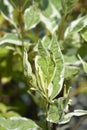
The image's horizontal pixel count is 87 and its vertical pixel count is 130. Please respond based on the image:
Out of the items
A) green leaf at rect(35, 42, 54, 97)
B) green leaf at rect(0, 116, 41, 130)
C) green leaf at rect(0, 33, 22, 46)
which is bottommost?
green leaf at rect(0, 116, 41, 130)

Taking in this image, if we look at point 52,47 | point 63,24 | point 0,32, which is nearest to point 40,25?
point 0,32

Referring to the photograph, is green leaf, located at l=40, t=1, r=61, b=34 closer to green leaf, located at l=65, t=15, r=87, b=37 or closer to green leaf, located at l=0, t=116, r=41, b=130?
green leaf, located at l=65, t=15, r=87, b=37

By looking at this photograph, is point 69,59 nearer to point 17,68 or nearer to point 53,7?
point 53,7

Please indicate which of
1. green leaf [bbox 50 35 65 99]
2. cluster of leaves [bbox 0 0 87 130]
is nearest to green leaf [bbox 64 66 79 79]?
cluster of leaves [bbox 0 0 87 130]

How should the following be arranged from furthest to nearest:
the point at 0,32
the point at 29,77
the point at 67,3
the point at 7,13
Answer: the point at 0,32
the point at 7,13
the point at 67,3
the point at 29,77

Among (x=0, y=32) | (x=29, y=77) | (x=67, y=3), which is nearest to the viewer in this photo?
(x=29, y=77)

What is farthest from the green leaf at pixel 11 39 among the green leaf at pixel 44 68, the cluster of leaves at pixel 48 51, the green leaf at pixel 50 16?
the green leaf at pixel 44 68

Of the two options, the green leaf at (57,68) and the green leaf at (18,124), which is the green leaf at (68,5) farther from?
the green leaf at (18,124)
